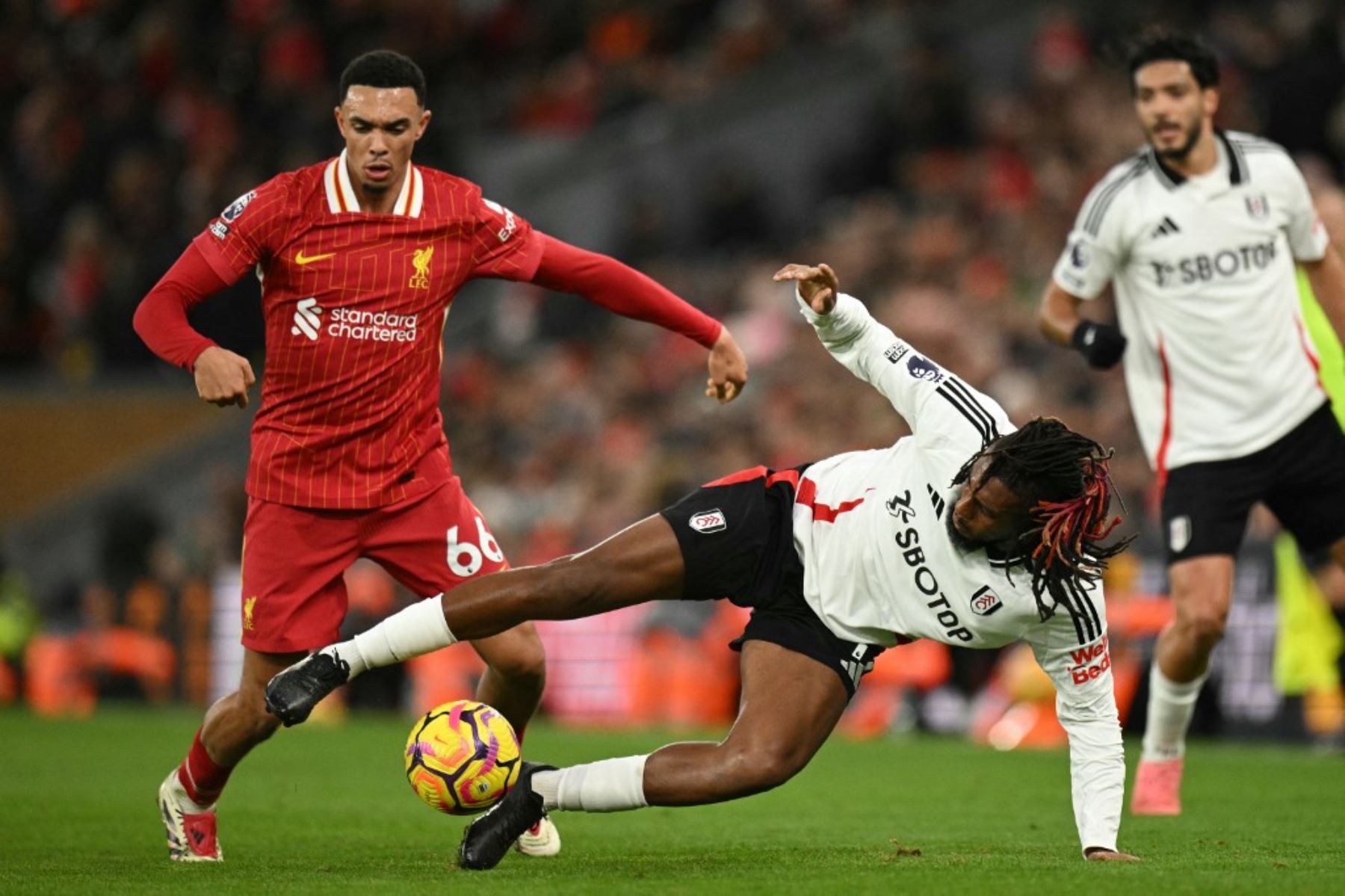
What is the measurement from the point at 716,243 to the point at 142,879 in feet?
45.1

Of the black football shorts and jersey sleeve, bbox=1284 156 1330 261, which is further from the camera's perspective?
jersey sleeve, bbox=1284 156 1330 261

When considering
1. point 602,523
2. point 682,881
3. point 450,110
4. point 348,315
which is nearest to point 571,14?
point 450,110

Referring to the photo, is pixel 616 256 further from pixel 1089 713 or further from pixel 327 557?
pixel 1089 713

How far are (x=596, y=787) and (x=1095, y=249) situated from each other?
3.40 m

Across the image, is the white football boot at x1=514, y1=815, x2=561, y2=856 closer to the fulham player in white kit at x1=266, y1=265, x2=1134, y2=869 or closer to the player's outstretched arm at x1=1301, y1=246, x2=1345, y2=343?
the fulham player in white kit at x1=266, y1=265, x2=1134, y2=869

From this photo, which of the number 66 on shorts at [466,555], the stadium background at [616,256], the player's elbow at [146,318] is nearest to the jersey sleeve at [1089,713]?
the number 66 on shorts at [466,555]

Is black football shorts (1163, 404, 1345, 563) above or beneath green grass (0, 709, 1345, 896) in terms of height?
above

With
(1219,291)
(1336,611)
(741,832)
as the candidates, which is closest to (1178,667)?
(1219,291)

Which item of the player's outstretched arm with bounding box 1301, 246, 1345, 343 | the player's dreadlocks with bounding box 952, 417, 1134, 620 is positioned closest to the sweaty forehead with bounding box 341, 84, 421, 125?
the player's dreadlocks with bounding box 952, 417, 1134, 620

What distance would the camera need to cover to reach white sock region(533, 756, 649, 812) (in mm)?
6328

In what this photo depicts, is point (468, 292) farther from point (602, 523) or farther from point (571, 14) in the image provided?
point (602, 523)

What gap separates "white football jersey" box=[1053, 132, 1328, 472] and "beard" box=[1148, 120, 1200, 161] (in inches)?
2.4

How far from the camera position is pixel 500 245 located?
7.34m

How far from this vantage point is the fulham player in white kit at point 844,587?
6250 millimetres
